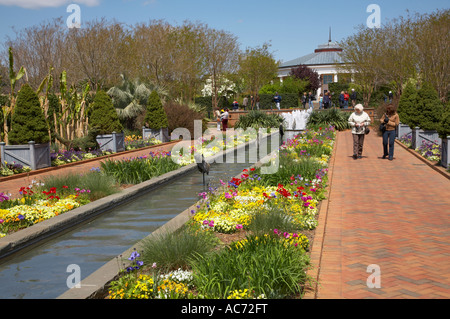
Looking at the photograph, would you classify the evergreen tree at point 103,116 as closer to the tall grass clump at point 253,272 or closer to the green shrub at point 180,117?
the green shrub at point 180,117

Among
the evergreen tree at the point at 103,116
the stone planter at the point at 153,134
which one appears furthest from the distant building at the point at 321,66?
the evergreen tree at the point at 103,116

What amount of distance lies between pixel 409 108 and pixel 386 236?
15.4 metres

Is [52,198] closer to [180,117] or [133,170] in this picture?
[133,170]

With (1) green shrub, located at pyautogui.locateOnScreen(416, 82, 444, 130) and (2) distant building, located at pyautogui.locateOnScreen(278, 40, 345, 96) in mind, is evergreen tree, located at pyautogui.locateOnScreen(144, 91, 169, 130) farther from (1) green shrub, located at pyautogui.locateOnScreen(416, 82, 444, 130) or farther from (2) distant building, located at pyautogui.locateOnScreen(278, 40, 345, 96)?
(2) distant building, located at pyautogui.locateOnScreen(278, 40, 345, 96)

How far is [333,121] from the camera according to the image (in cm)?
2839

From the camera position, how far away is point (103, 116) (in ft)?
63.9

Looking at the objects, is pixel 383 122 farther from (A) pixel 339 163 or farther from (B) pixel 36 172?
(B) pixel 36 172

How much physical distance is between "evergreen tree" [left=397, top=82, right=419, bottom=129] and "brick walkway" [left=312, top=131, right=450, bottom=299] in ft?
23.4

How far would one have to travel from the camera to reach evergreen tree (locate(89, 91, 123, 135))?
1931cm

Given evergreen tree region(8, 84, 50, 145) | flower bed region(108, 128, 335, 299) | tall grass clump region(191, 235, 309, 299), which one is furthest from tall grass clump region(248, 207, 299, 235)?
evergreen tree region(8, 84, 50, 145)

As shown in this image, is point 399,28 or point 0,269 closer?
point 0,269
